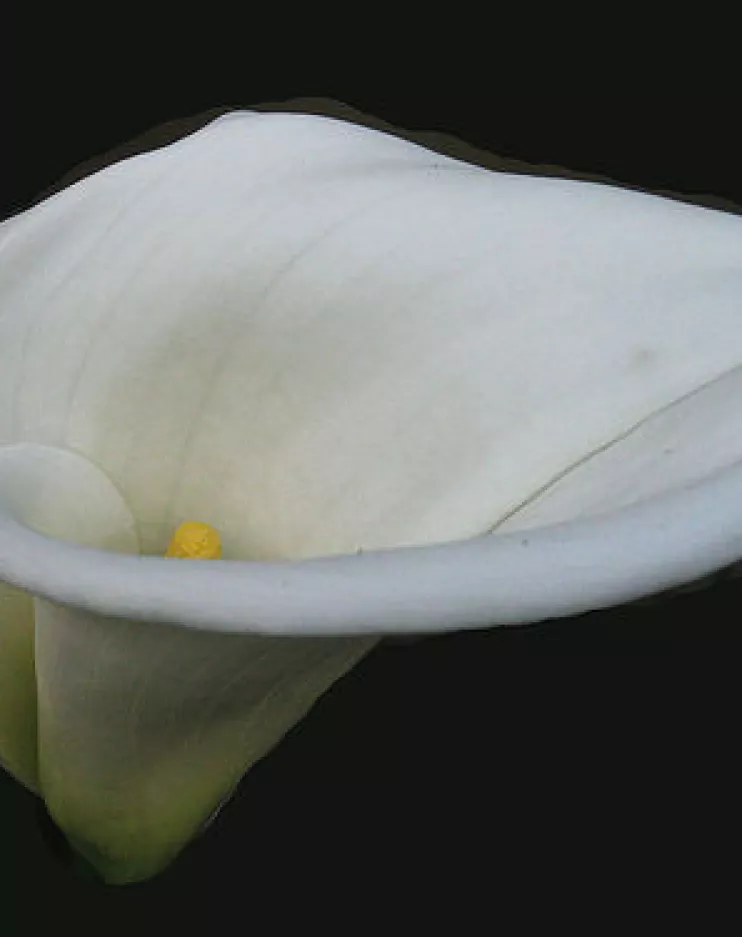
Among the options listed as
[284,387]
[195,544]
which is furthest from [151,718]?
[284,387]

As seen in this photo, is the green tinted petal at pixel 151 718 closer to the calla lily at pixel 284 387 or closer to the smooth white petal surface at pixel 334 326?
the calla lily at pixel 284 387

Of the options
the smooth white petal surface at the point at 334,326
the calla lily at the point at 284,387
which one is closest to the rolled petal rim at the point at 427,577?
the calla lily at the point at 284,387

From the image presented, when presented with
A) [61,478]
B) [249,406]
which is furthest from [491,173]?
[61,478]

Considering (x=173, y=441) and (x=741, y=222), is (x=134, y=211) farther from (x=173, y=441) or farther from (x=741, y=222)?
(x=741, y=222)

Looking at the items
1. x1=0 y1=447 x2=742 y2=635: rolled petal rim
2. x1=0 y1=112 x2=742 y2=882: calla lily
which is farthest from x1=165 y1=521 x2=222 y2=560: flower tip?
x1=0 y1=447 x2=742 y2=635: rolled petal rim

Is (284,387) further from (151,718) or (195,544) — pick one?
(151,718)

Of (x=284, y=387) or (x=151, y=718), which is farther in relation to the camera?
(x=284, y=387)

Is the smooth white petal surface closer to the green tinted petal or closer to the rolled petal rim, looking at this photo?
the green tinted petal
